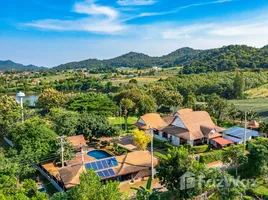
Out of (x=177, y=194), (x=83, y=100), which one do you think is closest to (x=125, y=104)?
(x=83, y=100)

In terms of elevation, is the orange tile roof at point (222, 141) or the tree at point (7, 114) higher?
the tree at point (7, 114)

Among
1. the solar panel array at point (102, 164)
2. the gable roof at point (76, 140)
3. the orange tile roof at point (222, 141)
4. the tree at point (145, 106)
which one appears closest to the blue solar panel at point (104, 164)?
the solar panel array at point (102, 164)

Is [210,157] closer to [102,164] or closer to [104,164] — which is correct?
[104,164]

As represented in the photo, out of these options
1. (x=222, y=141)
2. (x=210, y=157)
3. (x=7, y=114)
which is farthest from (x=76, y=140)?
(x=222, y=141)

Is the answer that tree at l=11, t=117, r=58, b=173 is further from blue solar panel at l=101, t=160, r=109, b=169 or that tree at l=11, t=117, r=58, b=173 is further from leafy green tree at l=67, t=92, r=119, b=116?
leafy green tree at l=67, t=92, r=119, b=116

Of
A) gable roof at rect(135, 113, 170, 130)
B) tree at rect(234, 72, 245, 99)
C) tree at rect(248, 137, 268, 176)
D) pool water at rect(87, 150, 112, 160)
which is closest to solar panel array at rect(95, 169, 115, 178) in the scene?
pool water at rect(87, 150, 112, 160)

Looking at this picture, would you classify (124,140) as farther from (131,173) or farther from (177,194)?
(177,194)

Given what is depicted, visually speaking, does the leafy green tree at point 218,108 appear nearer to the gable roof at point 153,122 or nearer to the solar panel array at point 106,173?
the gable roof at point 153,122
